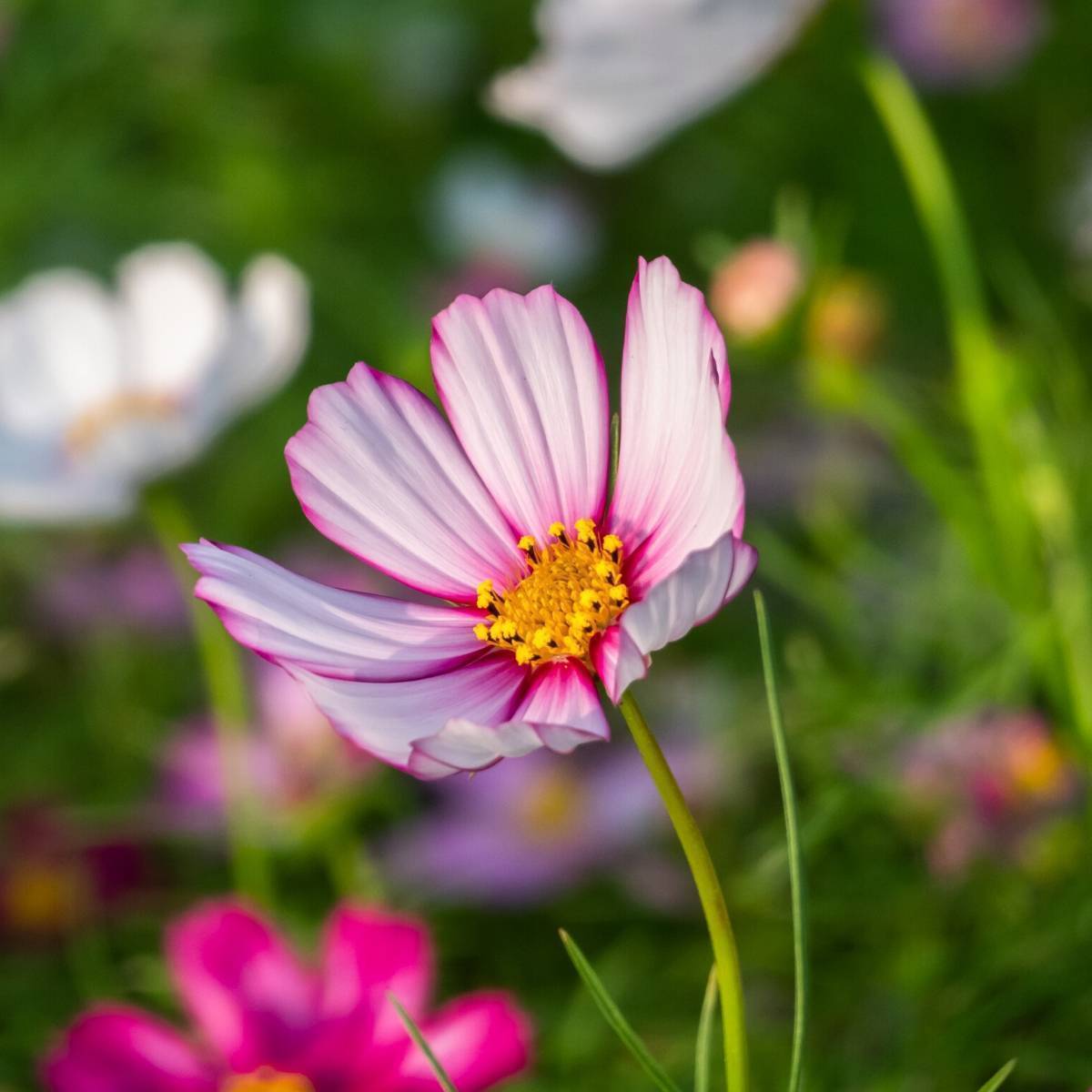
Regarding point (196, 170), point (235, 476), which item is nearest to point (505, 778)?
point (235, 476)

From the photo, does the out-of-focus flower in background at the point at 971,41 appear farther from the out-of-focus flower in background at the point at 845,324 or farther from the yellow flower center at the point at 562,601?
the yellow flower center at the point at 562,601

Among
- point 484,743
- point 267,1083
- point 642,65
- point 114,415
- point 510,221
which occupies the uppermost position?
point 510,221

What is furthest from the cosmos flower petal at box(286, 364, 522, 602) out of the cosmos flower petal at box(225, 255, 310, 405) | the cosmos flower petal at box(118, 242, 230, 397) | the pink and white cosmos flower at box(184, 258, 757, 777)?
the cosmos flower petal at box(118, 242, 230, 397)

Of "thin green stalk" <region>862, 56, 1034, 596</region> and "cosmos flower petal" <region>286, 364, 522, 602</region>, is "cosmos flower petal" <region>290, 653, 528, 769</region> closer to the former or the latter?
"cosmos flower petal" <region>286, 364, 522, 602</region>

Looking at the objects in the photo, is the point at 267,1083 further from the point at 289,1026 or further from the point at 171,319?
the point at 171,319

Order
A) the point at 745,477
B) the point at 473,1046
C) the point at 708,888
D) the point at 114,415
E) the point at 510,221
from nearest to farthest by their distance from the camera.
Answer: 1. the point at 708,888
2. the point at 473,1046
3. the point at 114,415
4. the point at 745,477
5. the point at 510,221

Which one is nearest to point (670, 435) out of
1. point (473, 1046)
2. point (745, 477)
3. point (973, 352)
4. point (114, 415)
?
point (473, 1046)

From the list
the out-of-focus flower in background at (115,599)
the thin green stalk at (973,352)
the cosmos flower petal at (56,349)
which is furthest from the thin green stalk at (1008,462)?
the out-of-focus flower in background at (115,599)
